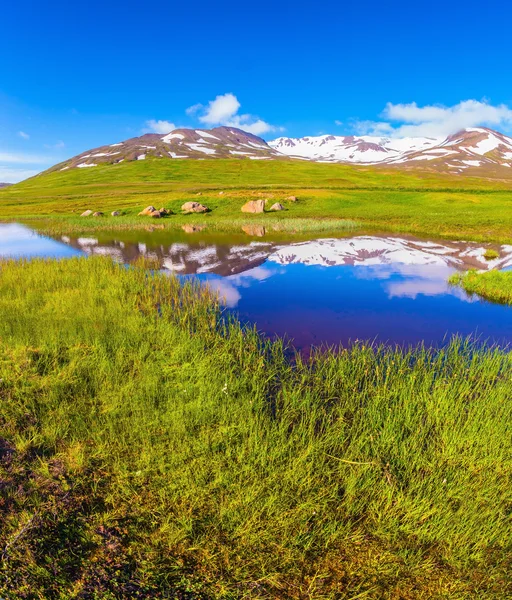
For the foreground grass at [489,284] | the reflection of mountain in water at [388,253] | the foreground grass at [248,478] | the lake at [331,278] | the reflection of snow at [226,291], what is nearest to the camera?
the foreground grass at [248,478]

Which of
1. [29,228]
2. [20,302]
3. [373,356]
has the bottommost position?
[373,356]

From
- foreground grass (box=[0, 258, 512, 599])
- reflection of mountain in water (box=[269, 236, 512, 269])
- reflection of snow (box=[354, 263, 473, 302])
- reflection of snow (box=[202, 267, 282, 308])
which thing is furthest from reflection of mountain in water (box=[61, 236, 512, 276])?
foreground grass (box=[0, 258, 512, 599])

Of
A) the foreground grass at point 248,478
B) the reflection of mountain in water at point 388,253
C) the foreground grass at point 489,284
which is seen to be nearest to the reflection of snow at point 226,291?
the foreground grass at point 248,478

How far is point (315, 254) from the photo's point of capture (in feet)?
96.0

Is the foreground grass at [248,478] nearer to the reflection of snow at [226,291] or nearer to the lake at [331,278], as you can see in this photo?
the lake at [331,278]

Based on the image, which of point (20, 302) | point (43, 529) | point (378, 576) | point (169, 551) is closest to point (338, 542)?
point (378, 576)

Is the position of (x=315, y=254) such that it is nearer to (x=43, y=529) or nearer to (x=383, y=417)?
(x=383, y=417)

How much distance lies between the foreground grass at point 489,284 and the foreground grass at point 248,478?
964 cm

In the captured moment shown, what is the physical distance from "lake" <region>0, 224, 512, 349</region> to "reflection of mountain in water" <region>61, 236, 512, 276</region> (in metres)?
0.08

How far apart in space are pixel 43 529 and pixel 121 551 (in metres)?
1.19

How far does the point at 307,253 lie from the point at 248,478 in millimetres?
25596

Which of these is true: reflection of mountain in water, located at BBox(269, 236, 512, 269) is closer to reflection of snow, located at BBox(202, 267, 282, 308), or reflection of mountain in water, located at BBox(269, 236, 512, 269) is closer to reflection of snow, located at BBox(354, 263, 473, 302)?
reflection of snow, located at BBox(354, 263, 473, 302)

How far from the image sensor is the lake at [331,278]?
44.0ft

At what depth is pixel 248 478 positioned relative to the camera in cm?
549
